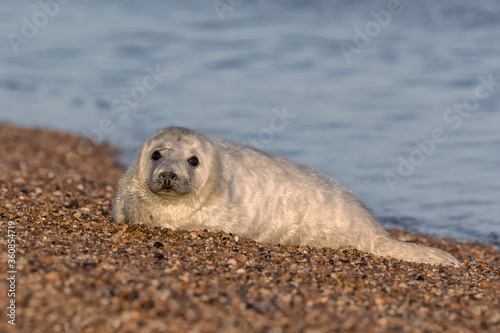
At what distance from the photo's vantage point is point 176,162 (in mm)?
6719

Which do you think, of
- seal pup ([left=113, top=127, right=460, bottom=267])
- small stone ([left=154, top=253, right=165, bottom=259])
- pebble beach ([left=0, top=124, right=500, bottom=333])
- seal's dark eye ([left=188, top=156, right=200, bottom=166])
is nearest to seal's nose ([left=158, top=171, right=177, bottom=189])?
seal pup ([left=113, top=127, right=460, bottom=267])

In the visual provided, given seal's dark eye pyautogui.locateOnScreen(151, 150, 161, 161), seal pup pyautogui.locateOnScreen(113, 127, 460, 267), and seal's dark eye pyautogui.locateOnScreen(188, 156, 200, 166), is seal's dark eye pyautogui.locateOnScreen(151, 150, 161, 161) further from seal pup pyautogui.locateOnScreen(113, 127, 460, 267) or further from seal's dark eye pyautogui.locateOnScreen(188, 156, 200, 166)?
seal's dark eye pyautogui.locateOnScreen(188, 156, 200, 166)

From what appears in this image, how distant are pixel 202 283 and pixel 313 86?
1159cm

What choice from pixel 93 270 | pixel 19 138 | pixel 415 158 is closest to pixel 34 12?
pixel 19 138

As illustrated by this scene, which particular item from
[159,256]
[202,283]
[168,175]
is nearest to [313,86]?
[168,175]

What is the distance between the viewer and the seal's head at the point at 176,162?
21.7ft

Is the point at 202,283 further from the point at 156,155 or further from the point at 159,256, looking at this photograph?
the point at 156,155

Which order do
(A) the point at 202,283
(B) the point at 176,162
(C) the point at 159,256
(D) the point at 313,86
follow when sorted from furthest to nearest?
(D) the point at 313,86
(B) the point at 176,162
(C) the point at 159,256
(A) the point at 202,283

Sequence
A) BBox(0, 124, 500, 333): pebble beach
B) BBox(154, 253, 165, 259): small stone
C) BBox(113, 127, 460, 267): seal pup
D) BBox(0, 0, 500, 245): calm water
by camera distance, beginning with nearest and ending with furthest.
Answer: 1. BBox(0, 124, 500, 333): pebble beach
2. BBox(154, 253, 165, 259): small stone
3. BBox(113, 127, 460, 267): seal pup
4. BBox(0, 0, 500, 245): calm water

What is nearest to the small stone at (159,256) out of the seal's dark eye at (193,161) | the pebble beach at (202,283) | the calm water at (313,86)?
the pebble beach at (202,283)

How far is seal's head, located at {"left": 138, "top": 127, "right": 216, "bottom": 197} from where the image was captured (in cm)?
661

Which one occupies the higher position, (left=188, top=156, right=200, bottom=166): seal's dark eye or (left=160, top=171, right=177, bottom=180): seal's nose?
(left=188, top=156, right=200, bottom=166): seal's dark eye

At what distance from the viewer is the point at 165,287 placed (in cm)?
475

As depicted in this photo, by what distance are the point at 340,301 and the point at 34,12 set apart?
79.8 feet
